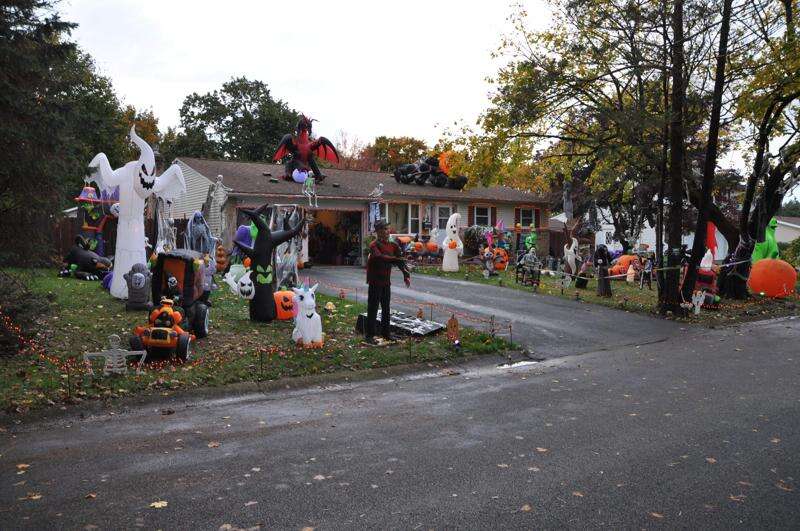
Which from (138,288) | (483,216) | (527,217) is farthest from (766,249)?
(138,288)

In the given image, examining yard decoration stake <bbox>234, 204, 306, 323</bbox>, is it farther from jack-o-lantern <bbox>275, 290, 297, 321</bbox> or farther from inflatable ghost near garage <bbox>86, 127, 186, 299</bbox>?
inflatable ghost near garage <bbox>86, 127, 186, 299</bbox>

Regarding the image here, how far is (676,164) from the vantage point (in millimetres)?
16359

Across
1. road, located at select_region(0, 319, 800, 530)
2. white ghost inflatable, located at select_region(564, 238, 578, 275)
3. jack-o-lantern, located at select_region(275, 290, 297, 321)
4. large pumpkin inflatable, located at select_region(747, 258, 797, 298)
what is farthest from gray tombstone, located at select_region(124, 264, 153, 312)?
large pumpkin inflatable, located at select_region(747, 258, 797, 298)

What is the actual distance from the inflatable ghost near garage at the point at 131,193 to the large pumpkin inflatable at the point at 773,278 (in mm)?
16959

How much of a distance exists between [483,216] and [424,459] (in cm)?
2689

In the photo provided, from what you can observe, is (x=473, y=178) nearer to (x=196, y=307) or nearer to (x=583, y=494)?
(x=196, y=307)

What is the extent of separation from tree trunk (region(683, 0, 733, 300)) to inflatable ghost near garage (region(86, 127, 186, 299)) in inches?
500

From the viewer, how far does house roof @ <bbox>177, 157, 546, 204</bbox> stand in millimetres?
24766

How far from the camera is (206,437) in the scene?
20.5 ft

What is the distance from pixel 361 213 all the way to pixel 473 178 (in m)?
7.53

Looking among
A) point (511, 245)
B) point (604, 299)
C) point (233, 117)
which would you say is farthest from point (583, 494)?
point (233, 117)

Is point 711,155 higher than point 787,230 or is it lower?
higher

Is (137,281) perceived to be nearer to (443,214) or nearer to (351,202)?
(351,202)

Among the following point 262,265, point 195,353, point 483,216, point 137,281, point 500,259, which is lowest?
point 195,353
